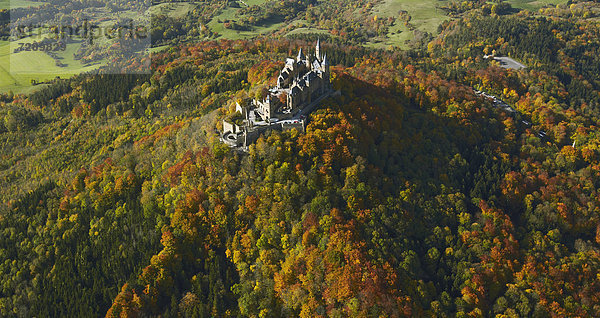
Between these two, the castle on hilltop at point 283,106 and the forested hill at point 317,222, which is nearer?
the forested hill at point 317,222

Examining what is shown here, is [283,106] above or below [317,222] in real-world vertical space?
above

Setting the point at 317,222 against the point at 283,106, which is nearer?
the point at 317,222

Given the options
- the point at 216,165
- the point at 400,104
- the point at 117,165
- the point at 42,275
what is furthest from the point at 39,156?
the point at 400,104

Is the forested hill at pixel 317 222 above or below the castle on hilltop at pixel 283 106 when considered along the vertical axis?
below

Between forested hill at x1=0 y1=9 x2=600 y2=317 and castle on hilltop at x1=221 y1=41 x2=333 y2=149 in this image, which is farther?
castle on hilltop at x1=221 y1=41 x2=333 y2=149
